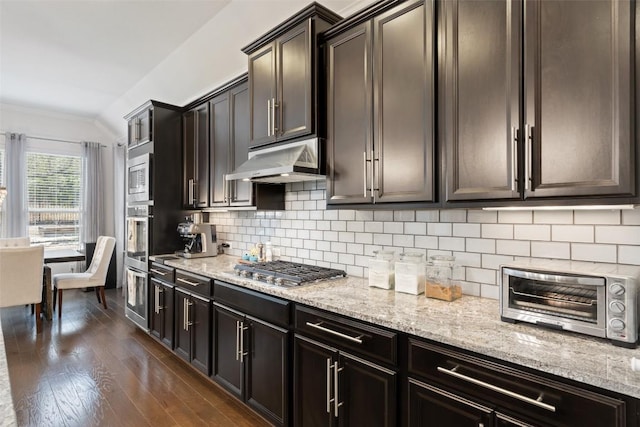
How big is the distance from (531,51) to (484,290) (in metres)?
1.22

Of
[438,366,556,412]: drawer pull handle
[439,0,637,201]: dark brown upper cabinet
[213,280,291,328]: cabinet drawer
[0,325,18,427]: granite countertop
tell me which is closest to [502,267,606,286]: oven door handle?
[439,0,637,201]: dark brown upper cabinet

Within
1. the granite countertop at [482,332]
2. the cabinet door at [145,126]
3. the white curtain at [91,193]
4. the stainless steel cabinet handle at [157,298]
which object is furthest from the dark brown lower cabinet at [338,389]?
the white curtain at [91,193]

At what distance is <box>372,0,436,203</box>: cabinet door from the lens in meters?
1.77

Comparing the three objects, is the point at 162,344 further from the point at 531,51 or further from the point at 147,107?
the point at 531,51

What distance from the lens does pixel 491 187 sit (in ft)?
5.07

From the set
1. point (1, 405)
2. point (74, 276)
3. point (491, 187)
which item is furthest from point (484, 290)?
point (74, 276)

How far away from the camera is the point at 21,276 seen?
4066 millimetres

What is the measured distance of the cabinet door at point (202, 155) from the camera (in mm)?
3631

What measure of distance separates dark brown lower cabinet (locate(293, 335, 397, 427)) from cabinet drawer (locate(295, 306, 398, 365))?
0.14 feet

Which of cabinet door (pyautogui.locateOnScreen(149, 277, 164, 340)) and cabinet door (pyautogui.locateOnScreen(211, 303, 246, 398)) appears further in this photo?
cabinet door (pyautogui.locateOnScreen(149, 277, 164, 340))

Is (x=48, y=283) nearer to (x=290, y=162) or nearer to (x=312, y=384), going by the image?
(x=290, y=162)

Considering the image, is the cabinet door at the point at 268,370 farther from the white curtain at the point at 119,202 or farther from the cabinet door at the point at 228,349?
the white curtain at the point at 119,202

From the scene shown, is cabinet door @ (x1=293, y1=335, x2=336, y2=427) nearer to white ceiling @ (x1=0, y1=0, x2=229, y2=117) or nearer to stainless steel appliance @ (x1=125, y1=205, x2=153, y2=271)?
stainless steel appliance @ (x1=125, y1=205, x2=153, y2=271)

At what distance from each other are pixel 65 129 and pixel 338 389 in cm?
708
